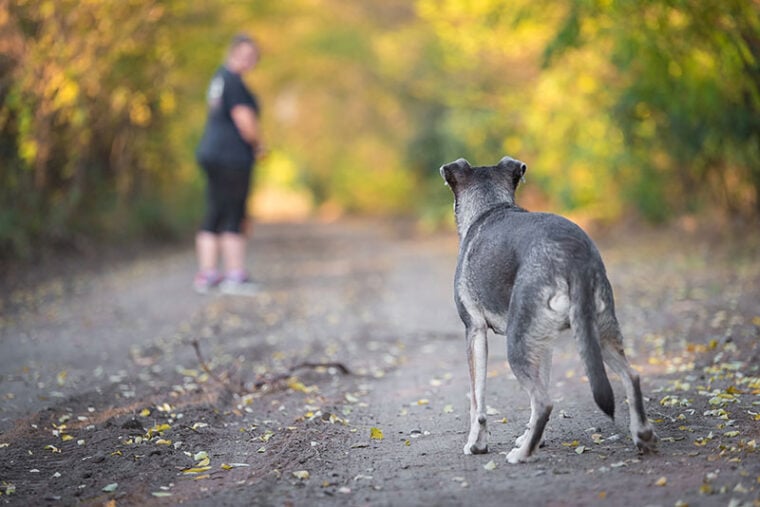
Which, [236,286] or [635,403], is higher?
[635,403]

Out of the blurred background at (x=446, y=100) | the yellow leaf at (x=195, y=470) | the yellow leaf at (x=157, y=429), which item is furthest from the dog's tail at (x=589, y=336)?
the blurred background at (x=446, y=100)

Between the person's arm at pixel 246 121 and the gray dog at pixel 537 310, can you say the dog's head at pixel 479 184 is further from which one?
the person's arm at pixel 246 121

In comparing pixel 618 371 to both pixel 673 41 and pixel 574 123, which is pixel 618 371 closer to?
pixel 673 41

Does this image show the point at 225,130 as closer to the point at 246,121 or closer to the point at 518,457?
the point at 246,121

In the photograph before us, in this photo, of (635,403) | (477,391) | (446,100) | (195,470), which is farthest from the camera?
(446,100)

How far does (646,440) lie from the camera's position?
4.58m

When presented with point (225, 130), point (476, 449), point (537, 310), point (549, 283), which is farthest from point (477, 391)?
point (225, 130)

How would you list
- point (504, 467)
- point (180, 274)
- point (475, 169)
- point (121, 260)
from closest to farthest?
point (504, 467) < point (475, 169) < point (180, 274) < point (121, 260)

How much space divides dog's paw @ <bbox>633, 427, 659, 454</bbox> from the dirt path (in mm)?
92

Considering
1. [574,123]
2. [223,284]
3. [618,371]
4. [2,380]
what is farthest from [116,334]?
A: [574,123]

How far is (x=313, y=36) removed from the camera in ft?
89.4

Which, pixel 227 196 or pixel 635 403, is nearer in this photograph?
pixel 635 403

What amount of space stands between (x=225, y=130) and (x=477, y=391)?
303 inches

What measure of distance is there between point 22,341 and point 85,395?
2483mm
